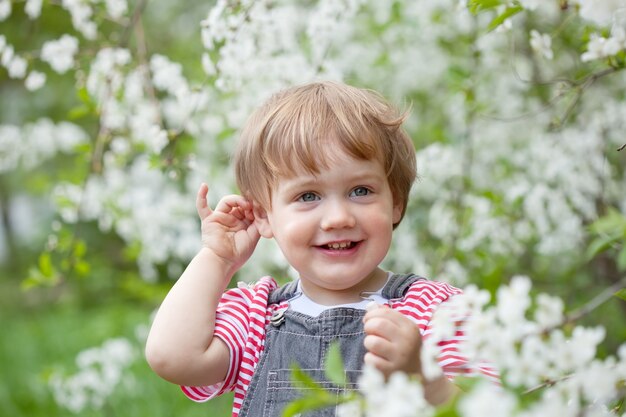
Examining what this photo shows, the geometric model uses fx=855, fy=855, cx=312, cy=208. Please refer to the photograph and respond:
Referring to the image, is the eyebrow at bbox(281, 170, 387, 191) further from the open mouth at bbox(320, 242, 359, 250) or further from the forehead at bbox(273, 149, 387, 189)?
the open mouth at bbox(320, 242, 359, 250)

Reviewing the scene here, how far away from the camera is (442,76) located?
4742mm

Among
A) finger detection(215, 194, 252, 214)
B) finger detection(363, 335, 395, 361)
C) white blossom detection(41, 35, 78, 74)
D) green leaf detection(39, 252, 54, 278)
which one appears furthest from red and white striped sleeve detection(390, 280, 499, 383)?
white blossom detection(41, 35, 78, 74)

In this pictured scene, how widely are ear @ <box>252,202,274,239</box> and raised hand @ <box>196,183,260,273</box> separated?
0.02 meters

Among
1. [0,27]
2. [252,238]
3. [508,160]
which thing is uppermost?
[0,27]

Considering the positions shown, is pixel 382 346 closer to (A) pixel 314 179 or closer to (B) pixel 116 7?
(A) pixel 314 179

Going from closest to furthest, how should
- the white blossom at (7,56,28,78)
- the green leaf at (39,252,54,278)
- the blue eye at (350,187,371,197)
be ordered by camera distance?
the blue eye at (350,187,371,197) → the green leaf at (39,252,54,278) → the white blossom at (7,56,28,78)

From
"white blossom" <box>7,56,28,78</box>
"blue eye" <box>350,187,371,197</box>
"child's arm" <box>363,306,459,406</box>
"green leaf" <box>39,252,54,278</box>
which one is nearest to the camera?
"child's arm" <box>363,306,459,406</box>

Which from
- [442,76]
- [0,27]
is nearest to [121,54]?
[442,76]

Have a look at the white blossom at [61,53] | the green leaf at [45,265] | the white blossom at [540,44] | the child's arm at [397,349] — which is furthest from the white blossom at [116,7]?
the child's arm at [397,349]

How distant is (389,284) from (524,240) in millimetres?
1998

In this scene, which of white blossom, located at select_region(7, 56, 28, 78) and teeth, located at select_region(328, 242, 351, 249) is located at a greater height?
white blossom, located at select_region(7, 56, 28, 78)

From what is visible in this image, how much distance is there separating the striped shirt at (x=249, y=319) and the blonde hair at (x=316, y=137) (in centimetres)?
23

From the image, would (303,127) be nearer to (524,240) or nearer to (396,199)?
(396,199)

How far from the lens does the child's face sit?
181cm
